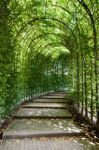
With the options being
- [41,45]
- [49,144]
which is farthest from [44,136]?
[41,45]

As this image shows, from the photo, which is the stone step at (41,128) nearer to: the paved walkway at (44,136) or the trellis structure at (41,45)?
the paved walkway at (44,136)

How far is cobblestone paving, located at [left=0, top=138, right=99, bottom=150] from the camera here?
787 centimetres

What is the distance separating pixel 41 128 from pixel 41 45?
12.9 meters

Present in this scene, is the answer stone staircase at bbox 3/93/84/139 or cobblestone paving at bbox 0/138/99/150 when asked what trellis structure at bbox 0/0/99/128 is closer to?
stone staircase at bbox 3/93/84/139

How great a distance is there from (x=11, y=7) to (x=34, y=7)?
3448 mm

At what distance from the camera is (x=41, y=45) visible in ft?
74.2

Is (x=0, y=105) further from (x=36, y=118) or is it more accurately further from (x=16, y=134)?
(x=36, y=118)

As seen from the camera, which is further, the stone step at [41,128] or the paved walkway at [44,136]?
the stone step at [41,128]

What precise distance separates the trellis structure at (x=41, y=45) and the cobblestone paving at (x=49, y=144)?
100cm

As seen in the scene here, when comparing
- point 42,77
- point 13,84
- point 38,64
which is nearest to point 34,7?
point 13,84

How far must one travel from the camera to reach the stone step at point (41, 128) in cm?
918

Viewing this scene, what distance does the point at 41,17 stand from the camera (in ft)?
48.2

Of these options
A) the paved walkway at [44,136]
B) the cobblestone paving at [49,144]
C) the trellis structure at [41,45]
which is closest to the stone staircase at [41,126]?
the paved walkway at [44,136]

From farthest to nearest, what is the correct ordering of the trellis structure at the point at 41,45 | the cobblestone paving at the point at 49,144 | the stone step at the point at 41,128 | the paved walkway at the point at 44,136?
the trellis structure at the point at 41,45, the stone step at the point at 41,128, the paved walkway at the point at 44,136, the cobblestone paving at the point at 49,144
